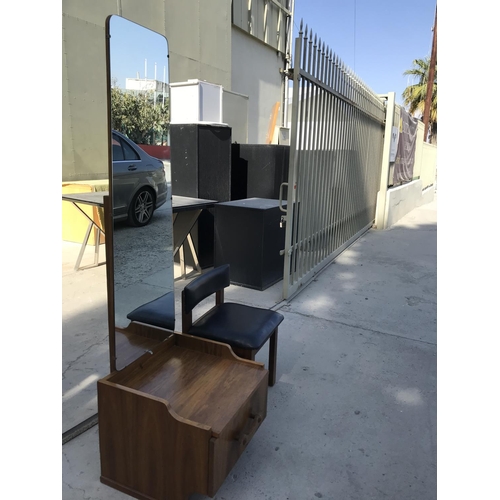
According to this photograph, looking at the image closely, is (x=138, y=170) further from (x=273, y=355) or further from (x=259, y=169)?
(x=259, y=169)

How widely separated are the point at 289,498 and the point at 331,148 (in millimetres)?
3866

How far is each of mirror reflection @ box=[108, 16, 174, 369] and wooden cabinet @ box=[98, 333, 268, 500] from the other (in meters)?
0.22

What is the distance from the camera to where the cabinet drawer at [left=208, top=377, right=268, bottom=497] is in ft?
5.03

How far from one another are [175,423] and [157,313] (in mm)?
730

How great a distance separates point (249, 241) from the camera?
14.1 ft

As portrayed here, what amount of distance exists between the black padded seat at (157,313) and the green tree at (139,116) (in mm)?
812

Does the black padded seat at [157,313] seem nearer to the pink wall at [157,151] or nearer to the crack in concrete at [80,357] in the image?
the pink wall at [157,151]

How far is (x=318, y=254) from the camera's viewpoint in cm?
495

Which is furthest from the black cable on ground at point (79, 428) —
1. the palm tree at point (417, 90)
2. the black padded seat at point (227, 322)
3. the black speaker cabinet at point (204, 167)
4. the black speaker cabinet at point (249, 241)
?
the palm tree at point (417, 90)

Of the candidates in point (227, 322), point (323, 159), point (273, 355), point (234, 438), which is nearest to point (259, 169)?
point (323, 159)

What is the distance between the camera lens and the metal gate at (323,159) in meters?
3.80

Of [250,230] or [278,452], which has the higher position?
[250,230]

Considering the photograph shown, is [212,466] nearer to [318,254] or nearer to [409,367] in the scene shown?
[409,367]

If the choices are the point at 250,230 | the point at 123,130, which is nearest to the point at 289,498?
the point at 123,130
